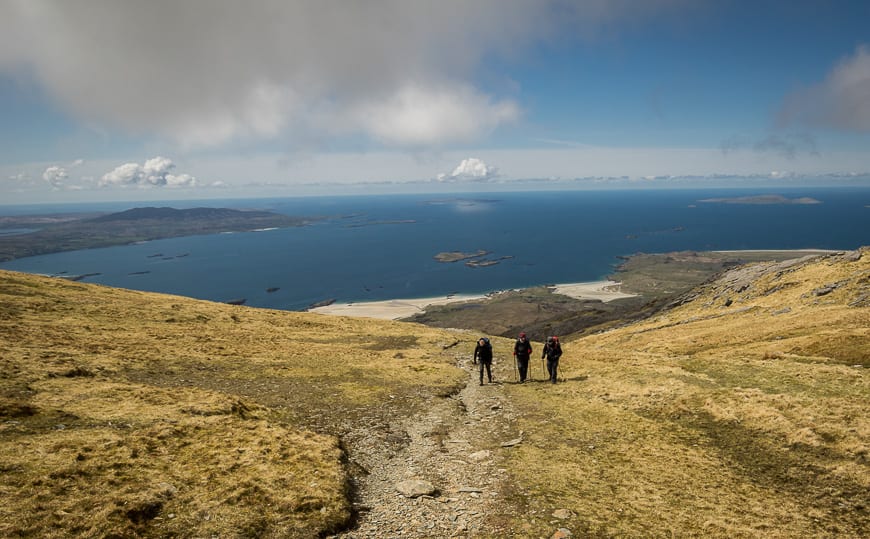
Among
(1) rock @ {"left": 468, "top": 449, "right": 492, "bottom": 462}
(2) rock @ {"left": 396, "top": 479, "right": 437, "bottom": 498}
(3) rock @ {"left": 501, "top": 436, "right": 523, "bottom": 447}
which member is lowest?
(3) rock @ {"left": 501, "top": 436, "right": 523, "bottom": 447}

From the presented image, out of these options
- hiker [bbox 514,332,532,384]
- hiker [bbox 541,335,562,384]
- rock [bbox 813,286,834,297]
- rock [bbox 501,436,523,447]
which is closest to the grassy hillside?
rock [bbox 501,436,523,447]

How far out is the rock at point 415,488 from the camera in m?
16.2

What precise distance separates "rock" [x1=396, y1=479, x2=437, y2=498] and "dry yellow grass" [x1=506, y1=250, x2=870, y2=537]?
340 cm

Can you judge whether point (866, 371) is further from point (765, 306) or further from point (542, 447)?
point (765, 306)

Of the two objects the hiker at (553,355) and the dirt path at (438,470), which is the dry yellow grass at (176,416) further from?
the hiker at (553,355)

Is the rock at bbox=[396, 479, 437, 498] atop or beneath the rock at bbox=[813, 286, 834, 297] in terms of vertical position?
atop

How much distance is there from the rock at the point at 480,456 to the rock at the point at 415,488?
329 cm

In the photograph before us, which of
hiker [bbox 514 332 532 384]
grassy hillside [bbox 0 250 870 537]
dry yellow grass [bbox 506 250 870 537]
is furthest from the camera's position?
hiker [bbox 514 332 532 384]

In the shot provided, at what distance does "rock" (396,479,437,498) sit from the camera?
16203 mm

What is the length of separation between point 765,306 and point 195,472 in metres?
72.2

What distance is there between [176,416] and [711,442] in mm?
26968

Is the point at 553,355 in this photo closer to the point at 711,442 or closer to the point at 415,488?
the point at 711,442

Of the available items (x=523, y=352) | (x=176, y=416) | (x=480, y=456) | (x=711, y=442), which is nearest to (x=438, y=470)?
(x=480, y=456)

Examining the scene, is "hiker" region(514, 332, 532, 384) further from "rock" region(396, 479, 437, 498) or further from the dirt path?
"rock" region(396, 479, 437, 498)
